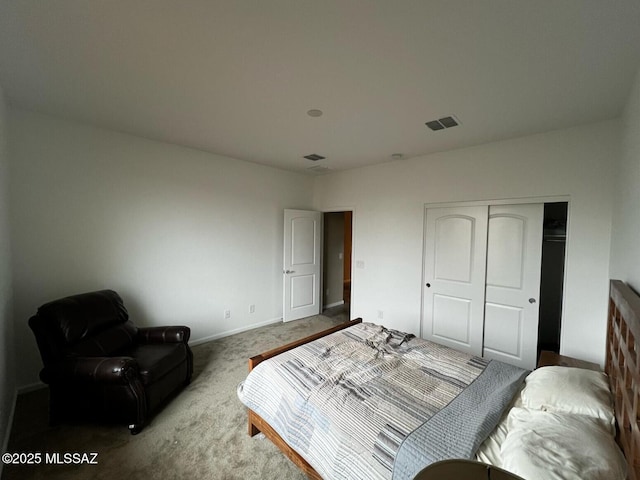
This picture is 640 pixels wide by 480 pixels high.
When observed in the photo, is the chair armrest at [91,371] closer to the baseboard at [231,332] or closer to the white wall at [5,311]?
the white wall at [5,311]

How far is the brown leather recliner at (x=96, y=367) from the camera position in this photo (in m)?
1.92

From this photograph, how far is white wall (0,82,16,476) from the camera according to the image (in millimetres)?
1863

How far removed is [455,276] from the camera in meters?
3.29

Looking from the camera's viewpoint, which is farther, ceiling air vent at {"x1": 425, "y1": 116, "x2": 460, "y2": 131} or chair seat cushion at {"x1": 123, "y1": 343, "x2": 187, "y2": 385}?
ceiling air vent at {"x1": 425, "y1": 116, "x2": 460, "y2": 131}

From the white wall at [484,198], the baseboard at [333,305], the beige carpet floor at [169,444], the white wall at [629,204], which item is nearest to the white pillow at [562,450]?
the white wall at [629,204]

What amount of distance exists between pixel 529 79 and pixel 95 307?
3981 millimetres

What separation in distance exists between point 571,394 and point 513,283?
1.81 metres

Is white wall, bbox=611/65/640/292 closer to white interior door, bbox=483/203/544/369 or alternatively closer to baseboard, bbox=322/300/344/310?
white interior door, bbox=483/203/544/369

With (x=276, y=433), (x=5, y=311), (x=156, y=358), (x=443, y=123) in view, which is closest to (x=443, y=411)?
(x=276, y=433)

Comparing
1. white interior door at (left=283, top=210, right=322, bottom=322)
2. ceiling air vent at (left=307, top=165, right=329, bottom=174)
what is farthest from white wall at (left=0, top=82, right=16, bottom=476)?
ceiling air vent at (left=307, top=165, right=329, bottom=174)

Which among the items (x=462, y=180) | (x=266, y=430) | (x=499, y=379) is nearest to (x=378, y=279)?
(x=462, y=180)

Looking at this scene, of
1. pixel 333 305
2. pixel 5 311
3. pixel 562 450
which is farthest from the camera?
pixel 333 305

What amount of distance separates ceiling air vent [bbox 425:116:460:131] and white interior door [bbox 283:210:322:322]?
2.54 m

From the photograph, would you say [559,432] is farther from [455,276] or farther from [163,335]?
[163,335]
